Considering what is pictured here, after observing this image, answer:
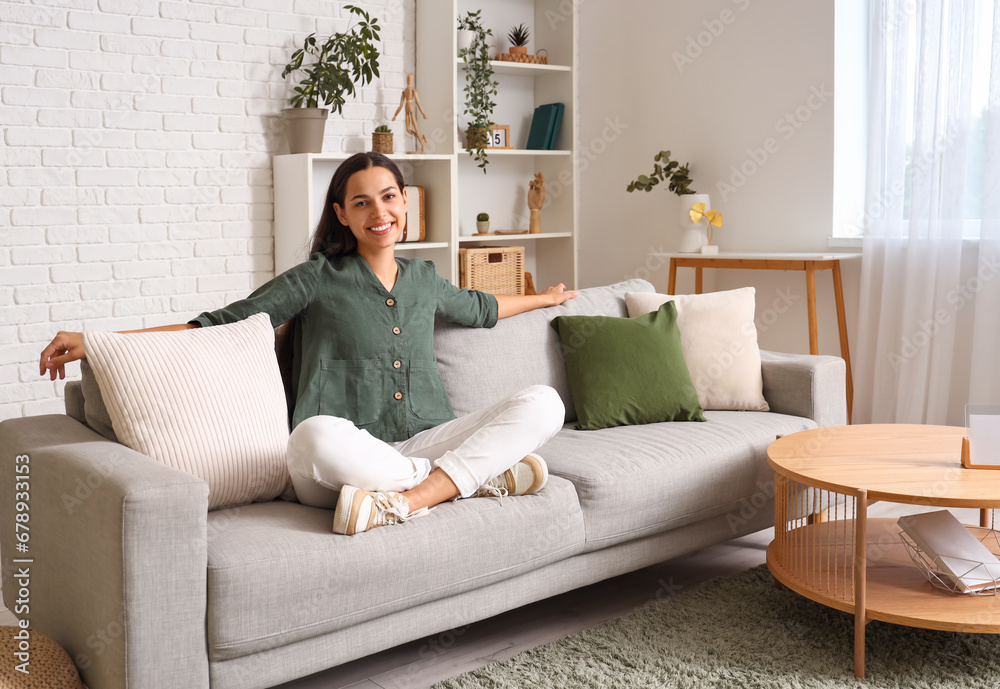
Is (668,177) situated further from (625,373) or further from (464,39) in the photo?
(625,373)

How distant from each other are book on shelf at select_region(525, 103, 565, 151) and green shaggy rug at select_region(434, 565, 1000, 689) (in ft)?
10.1

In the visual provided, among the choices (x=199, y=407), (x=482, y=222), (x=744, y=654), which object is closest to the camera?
(x=199, y=407)

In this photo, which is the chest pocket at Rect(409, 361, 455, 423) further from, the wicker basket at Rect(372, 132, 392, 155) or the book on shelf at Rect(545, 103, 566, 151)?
the book on shelf at Rect(545, 103, 566, 151)

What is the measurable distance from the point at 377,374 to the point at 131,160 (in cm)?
198

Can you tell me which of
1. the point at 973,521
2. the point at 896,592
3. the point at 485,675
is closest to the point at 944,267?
the point at 973,521

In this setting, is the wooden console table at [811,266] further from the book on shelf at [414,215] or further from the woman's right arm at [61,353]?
the woman's right arm at [61,353]

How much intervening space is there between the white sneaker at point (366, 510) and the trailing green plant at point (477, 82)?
2876mm

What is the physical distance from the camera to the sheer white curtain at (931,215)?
357 centimetres

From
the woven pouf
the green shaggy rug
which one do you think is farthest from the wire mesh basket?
the woven pouf

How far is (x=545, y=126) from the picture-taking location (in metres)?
4.86

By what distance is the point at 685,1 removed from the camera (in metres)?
4.57

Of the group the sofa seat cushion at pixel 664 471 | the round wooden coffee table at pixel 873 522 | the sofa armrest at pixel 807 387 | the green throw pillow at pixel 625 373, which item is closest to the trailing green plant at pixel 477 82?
the green throw pillow at pixel 625 373

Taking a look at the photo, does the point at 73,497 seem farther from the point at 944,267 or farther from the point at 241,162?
the point at 944,267

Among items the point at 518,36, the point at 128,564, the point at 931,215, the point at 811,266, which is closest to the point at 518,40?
the point at 518,36
